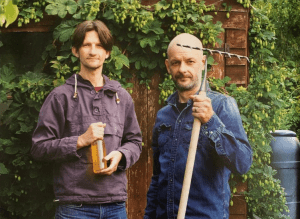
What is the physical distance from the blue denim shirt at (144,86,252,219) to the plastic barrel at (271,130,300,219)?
10.1ft

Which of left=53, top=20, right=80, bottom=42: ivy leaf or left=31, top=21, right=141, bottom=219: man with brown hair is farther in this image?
left=53, top=20, right=80, bottom=42: ivy leaf

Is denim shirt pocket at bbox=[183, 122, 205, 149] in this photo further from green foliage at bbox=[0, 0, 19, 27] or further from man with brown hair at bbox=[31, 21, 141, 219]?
green foliage at bbox=[0, 0, 19, 27]

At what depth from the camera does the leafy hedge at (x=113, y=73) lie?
380 cm

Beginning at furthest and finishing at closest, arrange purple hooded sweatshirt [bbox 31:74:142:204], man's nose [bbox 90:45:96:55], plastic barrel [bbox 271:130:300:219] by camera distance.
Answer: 1. plastic barrel [bbox 271:130:300:219]
2. man's nose [bbox 90:45:96:55]
3. purple hooded sweatshirt [bbox 31:74:142:204]

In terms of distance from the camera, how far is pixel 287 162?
508 centimetres

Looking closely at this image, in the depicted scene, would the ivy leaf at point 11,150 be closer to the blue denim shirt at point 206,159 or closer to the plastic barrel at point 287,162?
the blue denim shirt at point 206,159

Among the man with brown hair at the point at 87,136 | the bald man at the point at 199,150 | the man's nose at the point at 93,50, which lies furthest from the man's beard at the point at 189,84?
the man's nose at the point at 93,50

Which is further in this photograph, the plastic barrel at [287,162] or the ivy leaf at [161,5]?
the plastic barrel at [287,162]

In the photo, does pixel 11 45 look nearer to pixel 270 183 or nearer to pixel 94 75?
pixel 94 75

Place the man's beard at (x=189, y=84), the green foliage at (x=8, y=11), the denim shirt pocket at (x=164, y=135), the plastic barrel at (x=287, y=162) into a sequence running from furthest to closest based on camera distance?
the plastic barrel at (x=287, y=162)
the denim shirt pocket at (x=164, y=135)
the man's beard at (x=189, y=84)
the green foliage at (x=8, y=11)

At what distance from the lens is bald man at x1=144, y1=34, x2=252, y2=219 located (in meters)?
1.99

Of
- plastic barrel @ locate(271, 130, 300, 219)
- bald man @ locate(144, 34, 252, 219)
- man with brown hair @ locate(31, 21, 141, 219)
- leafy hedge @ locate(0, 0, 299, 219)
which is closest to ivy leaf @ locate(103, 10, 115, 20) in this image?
leafy hedge @ locate(0, 0, 299, 219)

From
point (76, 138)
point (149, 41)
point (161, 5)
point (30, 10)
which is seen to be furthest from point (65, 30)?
point (76, 138)

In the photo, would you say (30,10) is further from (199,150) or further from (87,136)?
(199,150)
